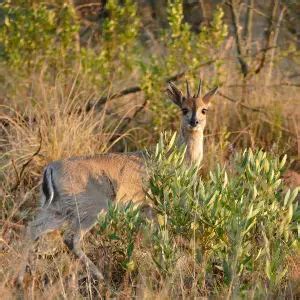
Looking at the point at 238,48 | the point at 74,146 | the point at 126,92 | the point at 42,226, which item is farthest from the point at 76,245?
the point at 238,48

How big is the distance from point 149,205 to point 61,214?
2.55ft

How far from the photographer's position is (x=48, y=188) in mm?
7336

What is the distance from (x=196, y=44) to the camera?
10.3m

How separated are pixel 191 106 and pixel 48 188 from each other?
1801 millimetres

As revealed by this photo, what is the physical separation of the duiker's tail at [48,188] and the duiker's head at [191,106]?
1629 millimetres

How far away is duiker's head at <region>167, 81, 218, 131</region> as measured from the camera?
8.38m

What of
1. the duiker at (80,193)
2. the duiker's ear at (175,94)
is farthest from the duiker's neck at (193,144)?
the duiker at (80,193)

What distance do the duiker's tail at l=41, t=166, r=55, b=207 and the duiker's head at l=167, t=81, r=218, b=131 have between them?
64.1 inches

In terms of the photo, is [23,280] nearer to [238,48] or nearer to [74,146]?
[74,146]

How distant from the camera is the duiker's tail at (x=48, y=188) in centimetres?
731

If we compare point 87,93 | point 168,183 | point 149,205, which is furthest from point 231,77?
point 168,183

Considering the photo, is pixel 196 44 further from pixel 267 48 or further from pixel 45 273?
pixel 45 273

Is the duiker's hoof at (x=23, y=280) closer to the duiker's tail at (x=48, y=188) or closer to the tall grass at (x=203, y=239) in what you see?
the tall grass at (x=203, y=239)

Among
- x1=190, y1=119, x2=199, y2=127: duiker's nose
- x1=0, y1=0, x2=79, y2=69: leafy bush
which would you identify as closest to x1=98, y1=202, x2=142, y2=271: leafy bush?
x1=190, y1=119, x2=199, y2=127: duiker's nose
